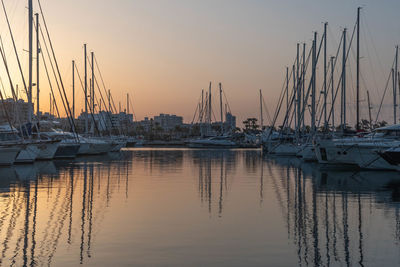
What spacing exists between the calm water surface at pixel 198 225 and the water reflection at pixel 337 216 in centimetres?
3

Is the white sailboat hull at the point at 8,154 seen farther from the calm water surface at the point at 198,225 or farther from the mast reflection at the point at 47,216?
the calm water surface at the point at 198,225

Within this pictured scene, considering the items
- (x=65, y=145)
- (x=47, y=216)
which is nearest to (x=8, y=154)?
(x=65, y=145)

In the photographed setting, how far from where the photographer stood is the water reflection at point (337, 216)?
10336mm

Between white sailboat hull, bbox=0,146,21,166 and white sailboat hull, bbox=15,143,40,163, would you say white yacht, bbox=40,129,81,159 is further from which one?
white sailboat hull, bbox=0,146,21,166

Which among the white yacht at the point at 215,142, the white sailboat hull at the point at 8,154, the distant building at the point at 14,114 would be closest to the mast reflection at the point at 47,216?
the white sailboat hull at the point at 8,154

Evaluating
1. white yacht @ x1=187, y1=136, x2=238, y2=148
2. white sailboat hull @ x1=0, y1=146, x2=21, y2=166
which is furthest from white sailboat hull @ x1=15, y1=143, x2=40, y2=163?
white yacht @ x1=187, y1=136, x2=238, y2=148

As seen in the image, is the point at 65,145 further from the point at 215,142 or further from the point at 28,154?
the point at 215,142

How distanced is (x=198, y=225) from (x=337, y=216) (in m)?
4.03

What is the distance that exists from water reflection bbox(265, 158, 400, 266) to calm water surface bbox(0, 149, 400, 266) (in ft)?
0.09

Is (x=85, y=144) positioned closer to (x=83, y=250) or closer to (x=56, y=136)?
A: (x=56, y=136)

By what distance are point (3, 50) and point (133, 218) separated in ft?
86.7

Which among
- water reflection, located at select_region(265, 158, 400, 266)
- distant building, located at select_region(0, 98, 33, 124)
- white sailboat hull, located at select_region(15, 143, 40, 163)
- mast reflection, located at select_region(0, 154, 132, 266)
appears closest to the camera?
mast reflection, located at select_region(0, 154, 132, 266)

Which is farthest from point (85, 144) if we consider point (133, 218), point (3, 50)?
point (133, 218)

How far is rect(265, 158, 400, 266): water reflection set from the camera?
10336 millimetres
